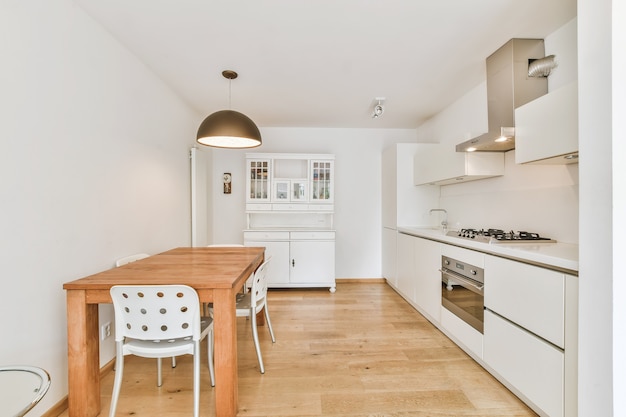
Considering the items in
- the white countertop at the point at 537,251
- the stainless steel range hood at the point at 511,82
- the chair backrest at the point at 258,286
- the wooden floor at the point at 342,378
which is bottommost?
the wooden floor at the point at 342,378

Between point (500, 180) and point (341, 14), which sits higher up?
point (341, 14)

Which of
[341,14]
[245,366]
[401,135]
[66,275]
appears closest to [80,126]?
[66,275]

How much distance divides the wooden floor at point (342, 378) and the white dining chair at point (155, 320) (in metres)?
0.39

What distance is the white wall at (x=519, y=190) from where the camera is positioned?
1834 mm

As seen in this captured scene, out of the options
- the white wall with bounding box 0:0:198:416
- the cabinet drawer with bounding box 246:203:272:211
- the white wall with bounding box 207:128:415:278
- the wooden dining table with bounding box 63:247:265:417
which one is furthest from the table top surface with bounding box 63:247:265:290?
the white wall with bounding box 207:128:415:278

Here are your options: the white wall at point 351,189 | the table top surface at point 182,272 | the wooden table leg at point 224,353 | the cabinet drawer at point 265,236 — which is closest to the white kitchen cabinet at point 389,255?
the white wall at point 351,189

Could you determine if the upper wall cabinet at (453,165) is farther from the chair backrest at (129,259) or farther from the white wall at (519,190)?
the chair backrest at (129,259)

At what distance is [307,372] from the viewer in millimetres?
1948

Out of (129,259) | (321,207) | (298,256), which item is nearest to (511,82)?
(321,207)

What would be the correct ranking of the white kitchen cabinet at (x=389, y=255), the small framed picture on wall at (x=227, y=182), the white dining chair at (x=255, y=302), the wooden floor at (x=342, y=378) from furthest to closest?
the small framed picture on wall at (x=227, y=182) → the white kitchen cabinet at (x=389, y=255) → the white dining chair at (x=255, y=302) → the wooden floor at (x=342, y=378)

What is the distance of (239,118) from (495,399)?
262 cm

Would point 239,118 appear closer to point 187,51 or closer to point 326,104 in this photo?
point 187,51

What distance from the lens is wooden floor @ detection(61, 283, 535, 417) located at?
1.61 metres

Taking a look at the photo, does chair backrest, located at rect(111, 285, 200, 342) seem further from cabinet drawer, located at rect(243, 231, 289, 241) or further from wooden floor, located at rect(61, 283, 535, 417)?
cabinet drawer, located at rect(243, 231, 289, 241)
